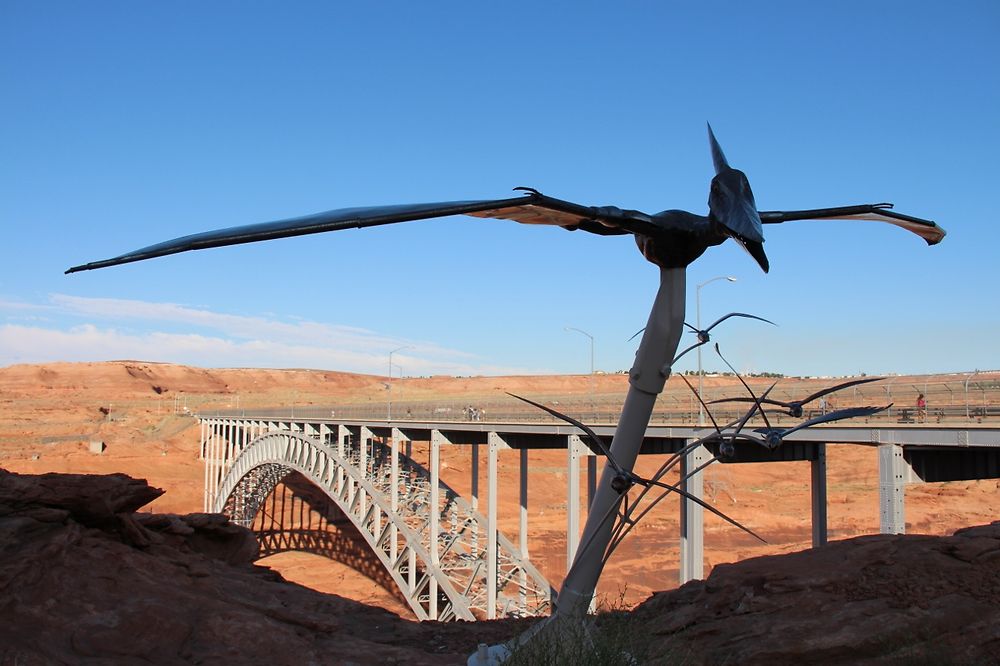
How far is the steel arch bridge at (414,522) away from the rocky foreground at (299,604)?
14761 millimetres

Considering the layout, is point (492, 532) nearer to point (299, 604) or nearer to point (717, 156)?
point (299, 604)

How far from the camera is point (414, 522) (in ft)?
127

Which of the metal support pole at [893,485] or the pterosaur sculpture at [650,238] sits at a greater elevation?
the pterosaur sculpture at [650,238]

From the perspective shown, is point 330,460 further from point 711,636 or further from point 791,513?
point 791,513

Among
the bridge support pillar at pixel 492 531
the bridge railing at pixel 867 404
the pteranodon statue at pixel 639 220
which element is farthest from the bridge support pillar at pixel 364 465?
the pteranodon statue at pixel 639 220

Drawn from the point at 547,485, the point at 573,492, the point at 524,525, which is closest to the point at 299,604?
the point at 573,492

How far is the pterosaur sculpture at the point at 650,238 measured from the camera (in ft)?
21.7

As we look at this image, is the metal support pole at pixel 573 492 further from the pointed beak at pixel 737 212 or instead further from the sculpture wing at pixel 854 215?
the pointed beak at pixel 737 212

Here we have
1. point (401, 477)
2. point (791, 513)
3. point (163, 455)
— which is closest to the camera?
point (401, 477)

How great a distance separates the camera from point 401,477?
3862 cm

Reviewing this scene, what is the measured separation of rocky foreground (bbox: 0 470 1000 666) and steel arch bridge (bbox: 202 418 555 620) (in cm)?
1476

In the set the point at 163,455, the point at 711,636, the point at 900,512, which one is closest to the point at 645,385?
the point at 711,636

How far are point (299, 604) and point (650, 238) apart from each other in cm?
869

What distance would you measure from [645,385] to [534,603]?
72.6ft
